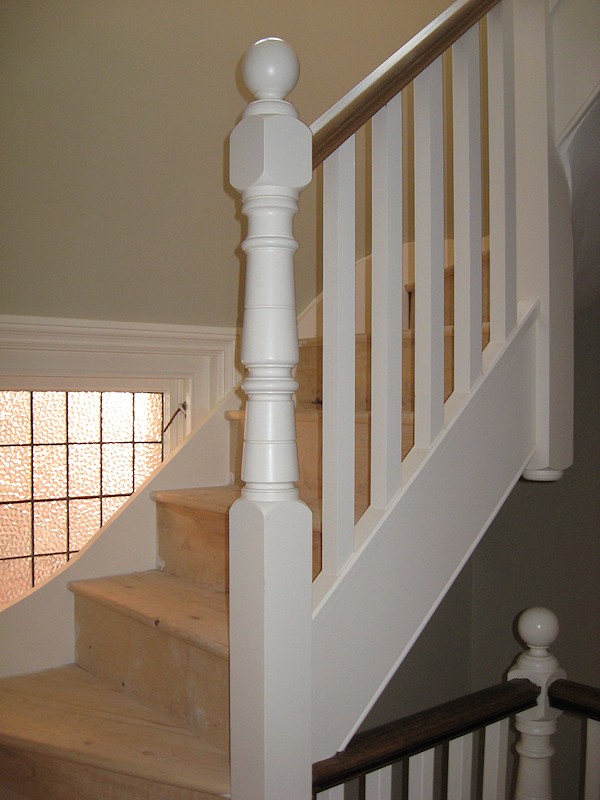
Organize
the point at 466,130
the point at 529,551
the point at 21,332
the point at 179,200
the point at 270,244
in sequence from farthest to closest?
the point at 529,551 → the point at 179,200 → the point at 21,332 → the point at 466,130 → the point at 270,244

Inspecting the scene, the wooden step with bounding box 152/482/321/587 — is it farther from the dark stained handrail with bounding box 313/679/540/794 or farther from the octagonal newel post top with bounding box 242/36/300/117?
the octagonal newel post top with bounding box 242/36/300/117

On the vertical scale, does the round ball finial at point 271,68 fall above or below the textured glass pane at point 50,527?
above

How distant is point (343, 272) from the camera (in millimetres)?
1322

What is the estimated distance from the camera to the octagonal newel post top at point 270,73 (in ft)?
3.85

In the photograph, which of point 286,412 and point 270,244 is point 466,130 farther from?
point 286,412

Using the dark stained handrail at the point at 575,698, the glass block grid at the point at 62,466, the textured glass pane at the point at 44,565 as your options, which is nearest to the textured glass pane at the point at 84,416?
the glass block grid at the point at 62,466

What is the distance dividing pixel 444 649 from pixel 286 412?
2496mm

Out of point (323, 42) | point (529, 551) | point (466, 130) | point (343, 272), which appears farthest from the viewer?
point (529, 551)

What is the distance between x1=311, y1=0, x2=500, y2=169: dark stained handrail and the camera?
1274mm

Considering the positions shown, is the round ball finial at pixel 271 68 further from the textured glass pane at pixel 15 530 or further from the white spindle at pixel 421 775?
the textured glass pane at pixel 15 530

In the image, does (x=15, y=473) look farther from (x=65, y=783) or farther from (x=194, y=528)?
(x=65, y=783)

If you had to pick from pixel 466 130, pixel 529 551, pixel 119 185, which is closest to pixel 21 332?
pixel 119 185

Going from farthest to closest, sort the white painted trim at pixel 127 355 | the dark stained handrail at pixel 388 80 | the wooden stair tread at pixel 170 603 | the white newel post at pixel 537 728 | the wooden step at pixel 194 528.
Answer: the white painted trim at pixel 127 355 → the wooden step at pixel 194 528 → the white newel post at pixel 537 728 → the wooden stair tread at pixel 170 603 → the dark stained handrail at pixel 388 80

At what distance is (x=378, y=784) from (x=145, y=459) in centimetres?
140
